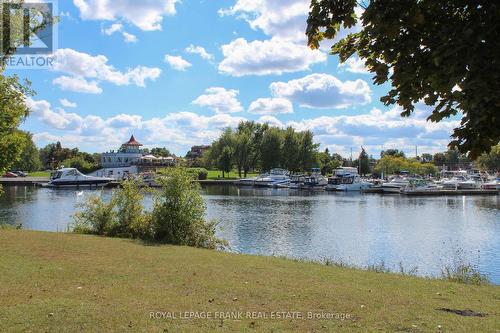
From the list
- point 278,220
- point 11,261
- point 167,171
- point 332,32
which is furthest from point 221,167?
point 332,32

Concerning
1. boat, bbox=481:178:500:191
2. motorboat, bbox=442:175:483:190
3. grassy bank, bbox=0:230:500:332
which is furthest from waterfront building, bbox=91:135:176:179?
grassy bank, bbox=0:230:500:332

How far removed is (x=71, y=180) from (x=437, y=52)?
316 ft

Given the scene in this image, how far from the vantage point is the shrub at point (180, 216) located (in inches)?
822

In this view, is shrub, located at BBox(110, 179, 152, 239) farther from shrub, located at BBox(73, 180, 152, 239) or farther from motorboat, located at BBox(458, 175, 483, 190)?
motorboat, located at BBox(458, 175, 483, 190)

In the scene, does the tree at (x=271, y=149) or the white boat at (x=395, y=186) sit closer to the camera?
the white boat at (x=395, y=186)

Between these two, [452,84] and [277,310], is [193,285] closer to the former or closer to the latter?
[277,310]

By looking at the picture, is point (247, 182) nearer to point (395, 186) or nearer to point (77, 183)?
point (395, 186)

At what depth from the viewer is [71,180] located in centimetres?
9138

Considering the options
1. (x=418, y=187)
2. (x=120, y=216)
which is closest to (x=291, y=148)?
(x=418, y=187)

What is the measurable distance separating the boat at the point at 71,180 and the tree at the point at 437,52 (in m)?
94.2

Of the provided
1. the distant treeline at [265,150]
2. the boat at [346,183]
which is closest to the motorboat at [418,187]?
the boat at [346,183]

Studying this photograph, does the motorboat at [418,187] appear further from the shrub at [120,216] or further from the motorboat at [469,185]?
the shrub at [120,216]

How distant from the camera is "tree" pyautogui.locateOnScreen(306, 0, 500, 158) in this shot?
145 inches

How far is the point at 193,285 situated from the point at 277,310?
2719mm
